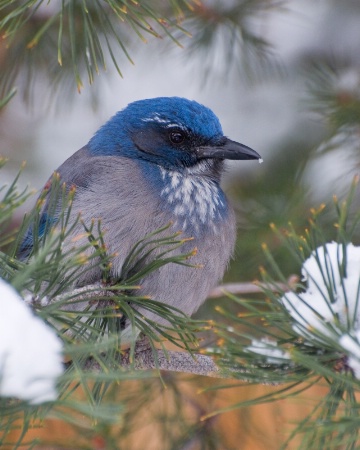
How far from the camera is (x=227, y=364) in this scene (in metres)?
1.94

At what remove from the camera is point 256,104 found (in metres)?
5.18

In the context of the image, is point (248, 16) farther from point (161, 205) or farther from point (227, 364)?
point (227, 364)

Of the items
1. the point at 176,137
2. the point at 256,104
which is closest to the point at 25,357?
the point at 176,137

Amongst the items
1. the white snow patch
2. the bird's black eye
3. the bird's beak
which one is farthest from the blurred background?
the white snow patch

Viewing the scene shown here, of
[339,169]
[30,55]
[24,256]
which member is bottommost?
[24,256]

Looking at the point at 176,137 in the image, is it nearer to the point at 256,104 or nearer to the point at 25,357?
the point at 256,104

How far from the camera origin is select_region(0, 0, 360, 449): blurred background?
168 inches

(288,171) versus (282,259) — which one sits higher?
(288,171)

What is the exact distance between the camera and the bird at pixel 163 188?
3285 mm

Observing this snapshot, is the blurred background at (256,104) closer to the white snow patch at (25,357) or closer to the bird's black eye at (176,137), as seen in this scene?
the bird's black eye at (176,137)

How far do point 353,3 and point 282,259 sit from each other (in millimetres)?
1828

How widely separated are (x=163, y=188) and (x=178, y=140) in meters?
0.38

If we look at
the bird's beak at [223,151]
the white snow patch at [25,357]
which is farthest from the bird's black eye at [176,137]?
the white snow patch at [25,357]

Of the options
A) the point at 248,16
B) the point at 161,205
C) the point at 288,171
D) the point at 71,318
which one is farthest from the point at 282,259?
the point at 71,318
